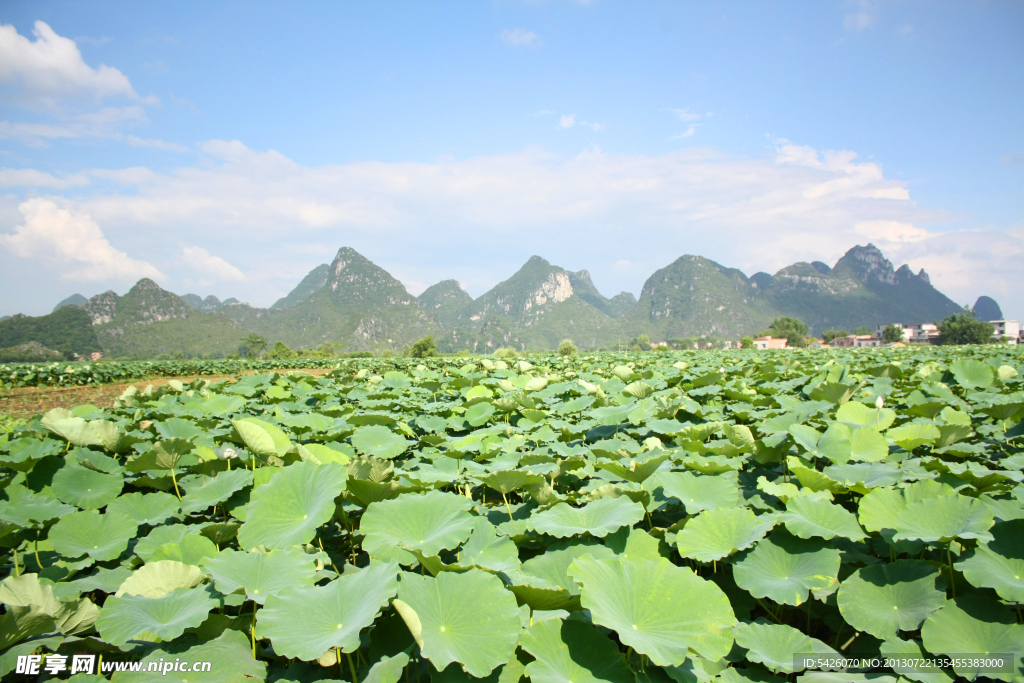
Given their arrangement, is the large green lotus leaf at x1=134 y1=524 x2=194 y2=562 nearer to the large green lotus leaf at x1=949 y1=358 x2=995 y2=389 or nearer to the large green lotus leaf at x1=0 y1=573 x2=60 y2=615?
the large green lotus leaf at x1=0 y1=573 x2=60 y2=615

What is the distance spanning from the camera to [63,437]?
7.96 ft

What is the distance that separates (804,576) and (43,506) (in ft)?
8.17

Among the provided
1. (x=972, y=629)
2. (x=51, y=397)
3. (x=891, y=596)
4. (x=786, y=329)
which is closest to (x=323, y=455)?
(x=891, y=596)

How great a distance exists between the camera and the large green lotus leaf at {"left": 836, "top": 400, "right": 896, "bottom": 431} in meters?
2.57

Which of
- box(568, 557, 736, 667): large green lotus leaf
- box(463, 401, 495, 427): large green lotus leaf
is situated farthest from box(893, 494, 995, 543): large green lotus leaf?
box(463, 401, 495, 427): large green lotus leaf

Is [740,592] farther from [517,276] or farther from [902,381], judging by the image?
[517,276]

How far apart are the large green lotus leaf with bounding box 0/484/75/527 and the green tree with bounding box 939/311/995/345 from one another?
63279mm

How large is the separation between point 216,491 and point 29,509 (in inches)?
23.1

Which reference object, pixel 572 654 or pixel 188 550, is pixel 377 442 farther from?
pixel 572 654

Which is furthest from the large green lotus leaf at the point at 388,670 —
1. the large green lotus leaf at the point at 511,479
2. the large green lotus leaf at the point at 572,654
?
the large green lotus leaf at the point at 511,479

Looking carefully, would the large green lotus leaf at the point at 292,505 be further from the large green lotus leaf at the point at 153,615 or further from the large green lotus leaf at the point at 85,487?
the large green lotus leaf at the point at 85,487

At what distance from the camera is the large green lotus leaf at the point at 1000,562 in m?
1.16

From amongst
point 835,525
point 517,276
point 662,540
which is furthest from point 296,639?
point 517,276

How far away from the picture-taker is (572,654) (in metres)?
1.07
